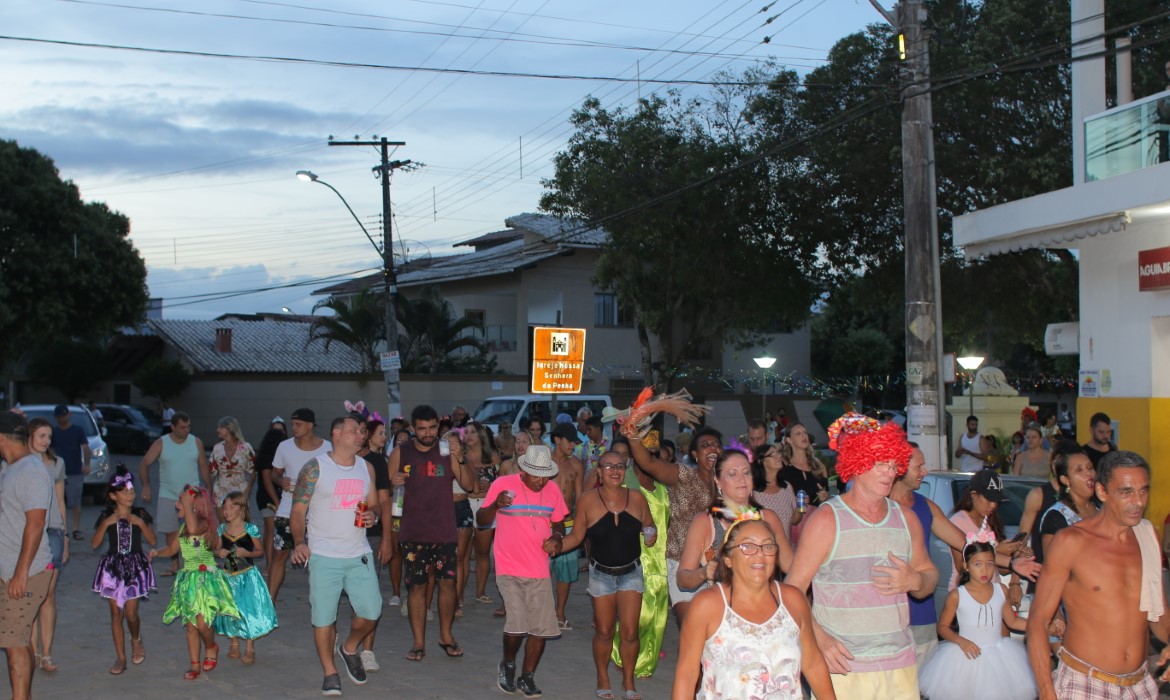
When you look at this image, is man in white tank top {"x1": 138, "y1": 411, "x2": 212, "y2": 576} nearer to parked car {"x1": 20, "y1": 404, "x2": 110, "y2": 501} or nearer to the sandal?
the sandal

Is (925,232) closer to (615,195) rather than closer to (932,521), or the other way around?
(932,521)

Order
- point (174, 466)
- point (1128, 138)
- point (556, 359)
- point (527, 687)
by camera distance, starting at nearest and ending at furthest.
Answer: point (527, 687) < point (174, 466) < point (1128, 138) < point (556, 359)

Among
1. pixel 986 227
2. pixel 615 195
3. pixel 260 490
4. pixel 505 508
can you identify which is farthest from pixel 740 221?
pixel 505 508

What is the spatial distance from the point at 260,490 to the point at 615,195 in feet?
62.6

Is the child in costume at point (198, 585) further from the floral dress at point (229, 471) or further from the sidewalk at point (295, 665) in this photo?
the floral dress at point (229, 471)

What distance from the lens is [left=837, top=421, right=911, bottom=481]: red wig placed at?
16.3 feet

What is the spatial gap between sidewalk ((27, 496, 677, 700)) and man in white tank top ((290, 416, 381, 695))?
319 millimetres

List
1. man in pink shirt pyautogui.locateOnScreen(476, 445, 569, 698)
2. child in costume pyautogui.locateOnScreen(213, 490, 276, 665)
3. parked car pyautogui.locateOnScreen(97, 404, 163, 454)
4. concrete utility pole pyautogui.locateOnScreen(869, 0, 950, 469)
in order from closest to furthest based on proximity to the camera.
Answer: man in pink shirt pyautogui.locateOnScreen(476, 445, 569, 698)
child in costume pyautogui.locateOnScreen(213, 490, 276, 665)
concrete utility pole pyautogui.locateOnScreen(869, 0, 950, 469)
parked car pyautogui.locateOnScreen(97, 404, 163, 454)

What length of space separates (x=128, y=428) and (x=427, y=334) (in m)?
10.0

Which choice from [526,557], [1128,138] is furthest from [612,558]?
[1128,138]

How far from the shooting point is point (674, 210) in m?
30.7

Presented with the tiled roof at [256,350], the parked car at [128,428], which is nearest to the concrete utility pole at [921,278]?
the parked car at [128,428]

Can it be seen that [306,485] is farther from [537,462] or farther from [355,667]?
[537,462]

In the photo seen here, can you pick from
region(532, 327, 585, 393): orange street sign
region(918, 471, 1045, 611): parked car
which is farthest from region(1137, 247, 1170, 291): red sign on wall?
region(532, 327, 585, 393): orange street sign
